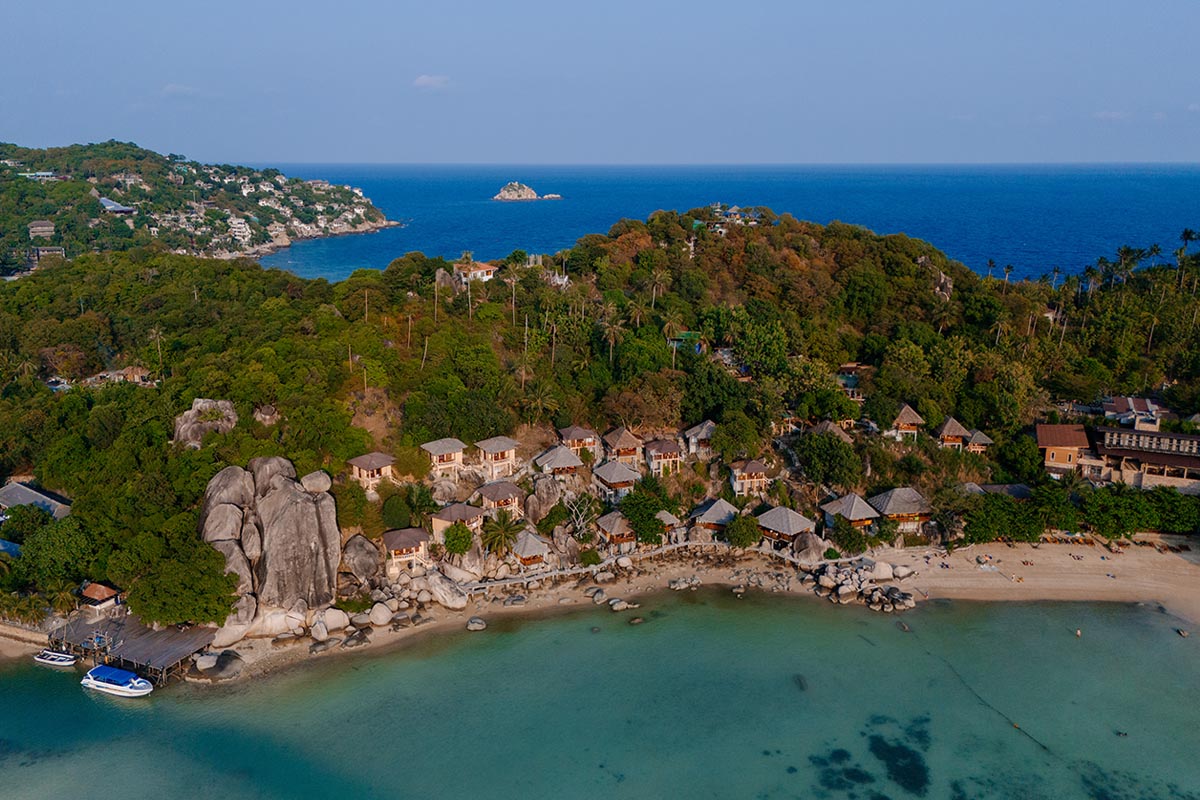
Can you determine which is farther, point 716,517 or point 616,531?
point 716,517

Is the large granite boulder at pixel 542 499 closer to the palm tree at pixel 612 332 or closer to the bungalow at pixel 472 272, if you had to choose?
the palm tree at pixel 612 332

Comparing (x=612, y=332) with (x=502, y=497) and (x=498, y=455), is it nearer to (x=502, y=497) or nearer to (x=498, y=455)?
(x=498, y=455)

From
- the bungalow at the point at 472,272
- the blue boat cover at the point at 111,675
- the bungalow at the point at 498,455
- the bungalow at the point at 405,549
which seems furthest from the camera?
the bungalow at the point at 472,272

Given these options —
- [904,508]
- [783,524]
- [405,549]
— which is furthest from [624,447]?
[904,508]

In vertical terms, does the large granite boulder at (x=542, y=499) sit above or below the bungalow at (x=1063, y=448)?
below

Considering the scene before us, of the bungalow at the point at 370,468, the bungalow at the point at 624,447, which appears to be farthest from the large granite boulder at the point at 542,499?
the bungalow at the point at 370,468

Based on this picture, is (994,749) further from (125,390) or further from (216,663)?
(125,390)
